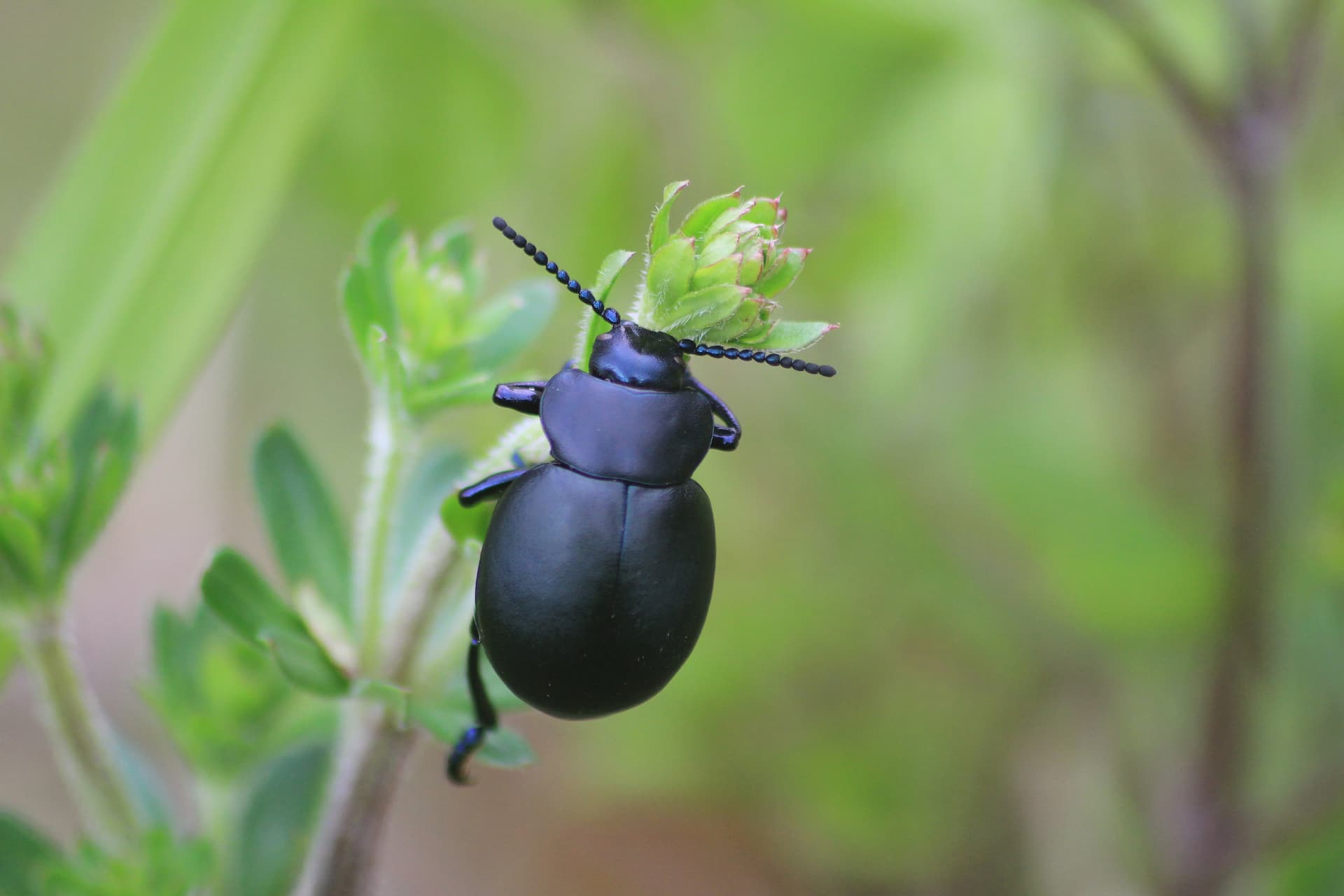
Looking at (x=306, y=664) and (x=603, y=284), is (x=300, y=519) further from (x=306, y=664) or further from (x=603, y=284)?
(x=603, y=284)

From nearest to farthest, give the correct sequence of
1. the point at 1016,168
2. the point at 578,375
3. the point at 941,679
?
the point at 578,375 → the point at 1016,168 → the point at 941,679

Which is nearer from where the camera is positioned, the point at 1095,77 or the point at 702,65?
the point at 1095,77

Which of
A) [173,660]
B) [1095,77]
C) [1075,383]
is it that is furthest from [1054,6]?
[173,660]

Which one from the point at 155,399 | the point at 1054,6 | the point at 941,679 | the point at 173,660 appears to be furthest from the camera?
the point at 941,679

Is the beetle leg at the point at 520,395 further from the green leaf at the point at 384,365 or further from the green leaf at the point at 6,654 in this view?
the green leaf at the point at 6,654

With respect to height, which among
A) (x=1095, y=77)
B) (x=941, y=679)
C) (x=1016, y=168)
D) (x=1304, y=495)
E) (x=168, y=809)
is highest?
(x=1095, y=77)

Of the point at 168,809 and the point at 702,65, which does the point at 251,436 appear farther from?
the point at 168,809

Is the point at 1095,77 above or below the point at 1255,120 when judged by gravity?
above
